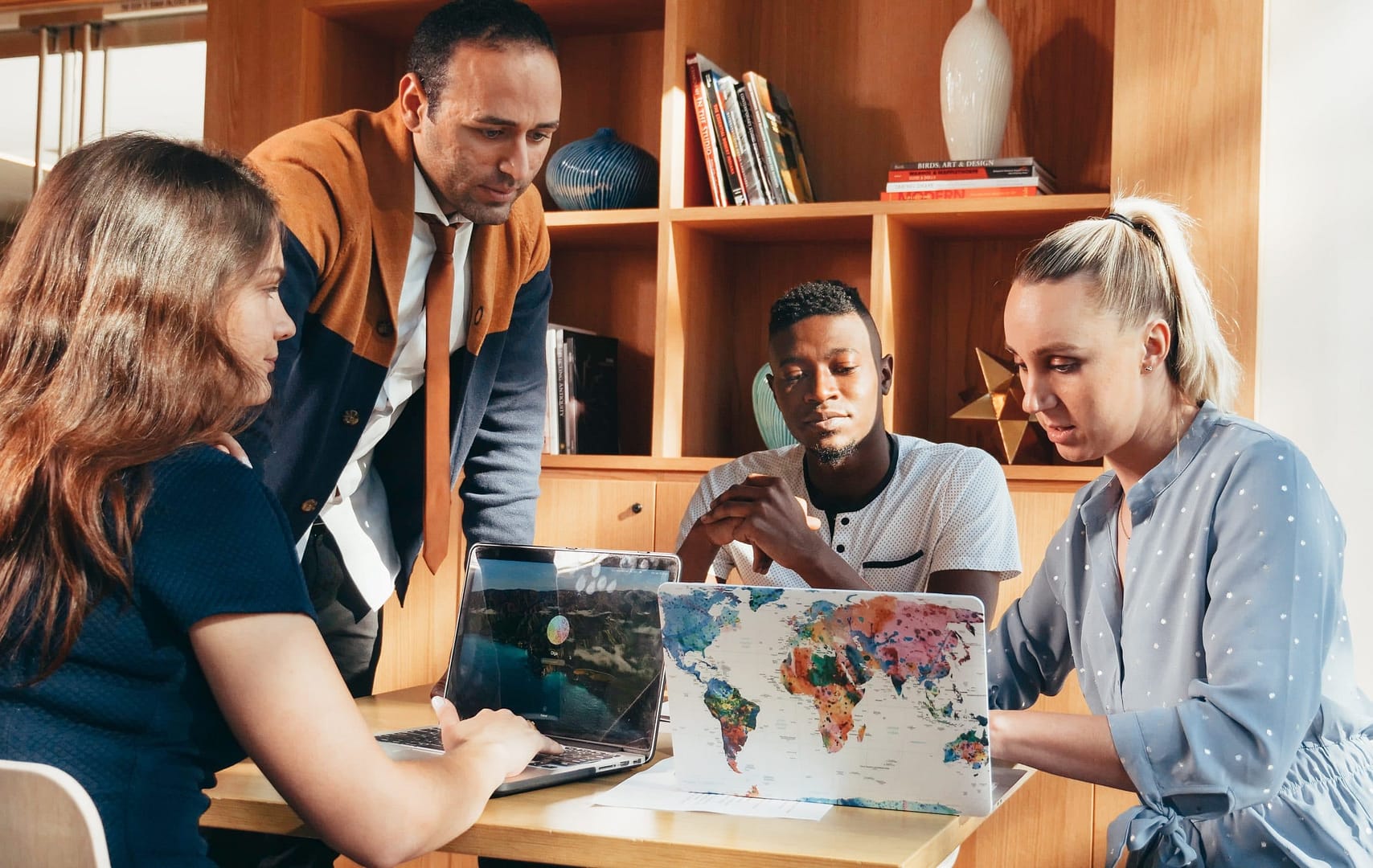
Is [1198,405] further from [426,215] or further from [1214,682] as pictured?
[426,215]

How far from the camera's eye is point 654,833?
1103mm

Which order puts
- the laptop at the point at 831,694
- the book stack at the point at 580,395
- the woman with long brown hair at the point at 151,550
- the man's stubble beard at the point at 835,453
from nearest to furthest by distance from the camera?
the woman with long brown hair at the point at 151,550 < the laptop at the point at 831,694 < the man's stubble beard at the point at 835,453 < the book stack at the point at 580,395

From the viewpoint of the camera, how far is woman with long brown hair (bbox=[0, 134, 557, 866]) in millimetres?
973

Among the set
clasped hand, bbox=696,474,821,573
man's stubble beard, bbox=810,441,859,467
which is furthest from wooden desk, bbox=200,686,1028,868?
man's stubble beard, bbox=810,441,859,467

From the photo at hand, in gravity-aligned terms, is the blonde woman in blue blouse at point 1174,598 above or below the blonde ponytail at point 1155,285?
below

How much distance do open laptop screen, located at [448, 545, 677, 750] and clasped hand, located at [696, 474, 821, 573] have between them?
534 mm

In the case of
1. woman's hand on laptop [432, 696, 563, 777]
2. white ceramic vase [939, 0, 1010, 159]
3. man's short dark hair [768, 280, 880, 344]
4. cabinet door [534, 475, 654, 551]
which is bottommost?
woman's hand on laptop [432, 696, 563, 777]

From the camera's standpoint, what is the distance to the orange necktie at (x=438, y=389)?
1928 mm

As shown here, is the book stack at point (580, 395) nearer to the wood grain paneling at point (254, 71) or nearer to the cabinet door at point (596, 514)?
the cabinet door at point (596, 514)

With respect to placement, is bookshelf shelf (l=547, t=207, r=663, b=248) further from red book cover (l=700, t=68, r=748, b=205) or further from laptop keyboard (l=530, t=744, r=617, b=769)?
laptop keyboard (l=530, t=744, r=617, b=769)

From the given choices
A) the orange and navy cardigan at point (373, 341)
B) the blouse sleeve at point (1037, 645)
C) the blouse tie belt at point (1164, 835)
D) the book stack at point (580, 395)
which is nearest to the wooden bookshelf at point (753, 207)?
the book stack at point (580, 395)

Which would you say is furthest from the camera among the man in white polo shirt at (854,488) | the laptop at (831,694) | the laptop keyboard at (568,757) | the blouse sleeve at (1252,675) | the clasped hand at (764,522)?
the man in white polo shirt at (854,488)

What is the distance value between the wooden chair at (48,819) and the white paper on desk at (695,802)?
0.48 meters

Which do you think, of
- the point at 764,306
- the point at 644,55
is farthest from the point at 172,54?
the point at 764,306
